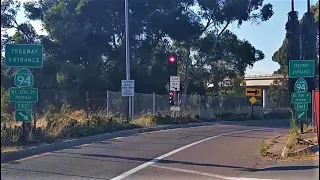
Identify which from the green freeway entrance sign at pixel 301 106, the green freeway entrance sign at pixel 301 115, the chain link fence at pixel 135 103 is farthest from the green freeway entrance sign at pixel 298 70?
the chain link fence at pixel 135 103

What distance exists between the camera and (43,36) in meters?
46.1

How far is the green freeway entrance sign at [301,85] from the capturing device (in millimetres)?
21125

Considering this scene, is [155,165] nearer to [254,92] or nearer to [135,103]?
[135,103]

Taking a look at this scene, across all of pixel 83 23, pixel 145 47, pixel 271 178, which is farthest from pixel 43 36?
pixel 271 178

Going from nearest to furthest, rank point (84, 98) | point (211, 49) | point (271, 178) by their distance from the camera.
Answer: point (271, 178), point (84, 98), point (211, 49)

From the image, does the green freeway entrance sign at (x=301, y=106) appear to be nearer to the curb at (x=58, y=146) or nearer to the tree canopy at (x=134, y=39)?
the curb at (x=58, y=146)

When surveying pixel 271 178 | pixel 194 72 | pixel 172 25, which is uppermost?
pixel 172 25

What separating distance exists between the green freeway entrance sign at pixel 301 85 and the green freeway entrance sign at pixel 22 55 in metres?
9.67

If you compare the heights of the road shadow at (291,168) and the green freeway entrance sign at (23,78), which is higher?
the green freeway entrance sign at (23,78)

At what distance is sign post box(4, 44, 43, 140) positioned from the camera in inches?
669

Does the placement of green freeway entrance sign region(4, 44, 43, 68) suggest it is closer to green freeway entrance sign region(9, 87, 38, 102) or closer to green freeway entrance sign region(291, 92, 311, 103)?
green freeway entrance sign region(9, 87, 38, 102)

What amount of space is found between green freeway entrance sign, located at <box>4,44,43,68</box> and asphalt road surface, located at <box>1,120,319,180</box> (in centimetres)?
285

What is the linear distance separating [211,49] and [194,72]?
341cm

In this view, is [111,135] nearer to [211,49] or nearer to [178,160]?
[178,160]
